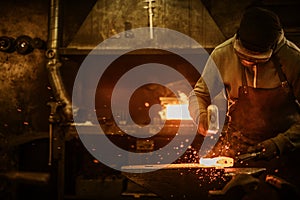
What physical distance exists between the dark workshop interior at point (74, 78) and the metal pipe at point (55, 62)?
0.01 meters

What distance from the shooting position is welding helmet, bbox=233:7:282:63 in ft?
10.5

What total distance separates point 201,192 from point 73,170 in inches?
119

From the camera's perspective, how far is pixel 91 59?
5.98 meters

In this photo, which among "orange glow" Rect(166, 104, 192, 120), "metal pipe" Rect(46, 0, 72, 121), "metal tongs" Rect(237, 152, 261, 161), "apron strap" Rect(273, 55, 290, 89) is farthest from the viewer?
"metal pipe" Rect(46, 0, 72, 121)

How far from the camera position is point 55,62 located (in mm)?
5684

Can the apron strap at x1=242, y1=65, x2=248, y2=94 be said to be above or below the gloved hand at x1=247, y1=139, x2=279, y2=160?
above

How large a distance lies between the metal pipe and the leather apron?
2439 mm

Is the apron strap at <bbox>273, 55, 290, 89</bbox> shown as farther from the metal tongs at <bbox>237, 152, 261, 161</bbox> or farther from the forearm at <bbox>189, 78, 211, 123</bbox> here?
the metal tongs at <bbox>237, 152, 261, 161</bbox>

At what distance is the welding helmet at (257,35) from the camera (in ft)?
10.5

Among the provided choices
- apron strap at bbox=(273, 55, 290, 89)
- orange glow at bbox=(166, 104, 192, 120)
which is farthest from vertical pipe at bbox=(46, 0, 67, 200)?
apron strap at bbox=(273, 55, 290, 89)

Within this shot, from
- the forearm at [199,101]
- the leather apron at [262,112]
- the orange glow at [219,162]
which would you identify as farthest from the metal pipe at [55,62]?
the orange glow at [219,162]

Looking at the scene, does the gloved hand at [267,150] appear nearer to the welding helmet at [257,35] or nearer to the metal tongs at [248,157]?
the metal tongs at [248,157]

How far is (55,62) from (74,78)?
687 mm

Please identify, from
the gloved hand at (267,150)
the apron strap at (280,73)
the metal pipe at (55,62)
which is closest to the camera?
the gloved hand at (267,150)
